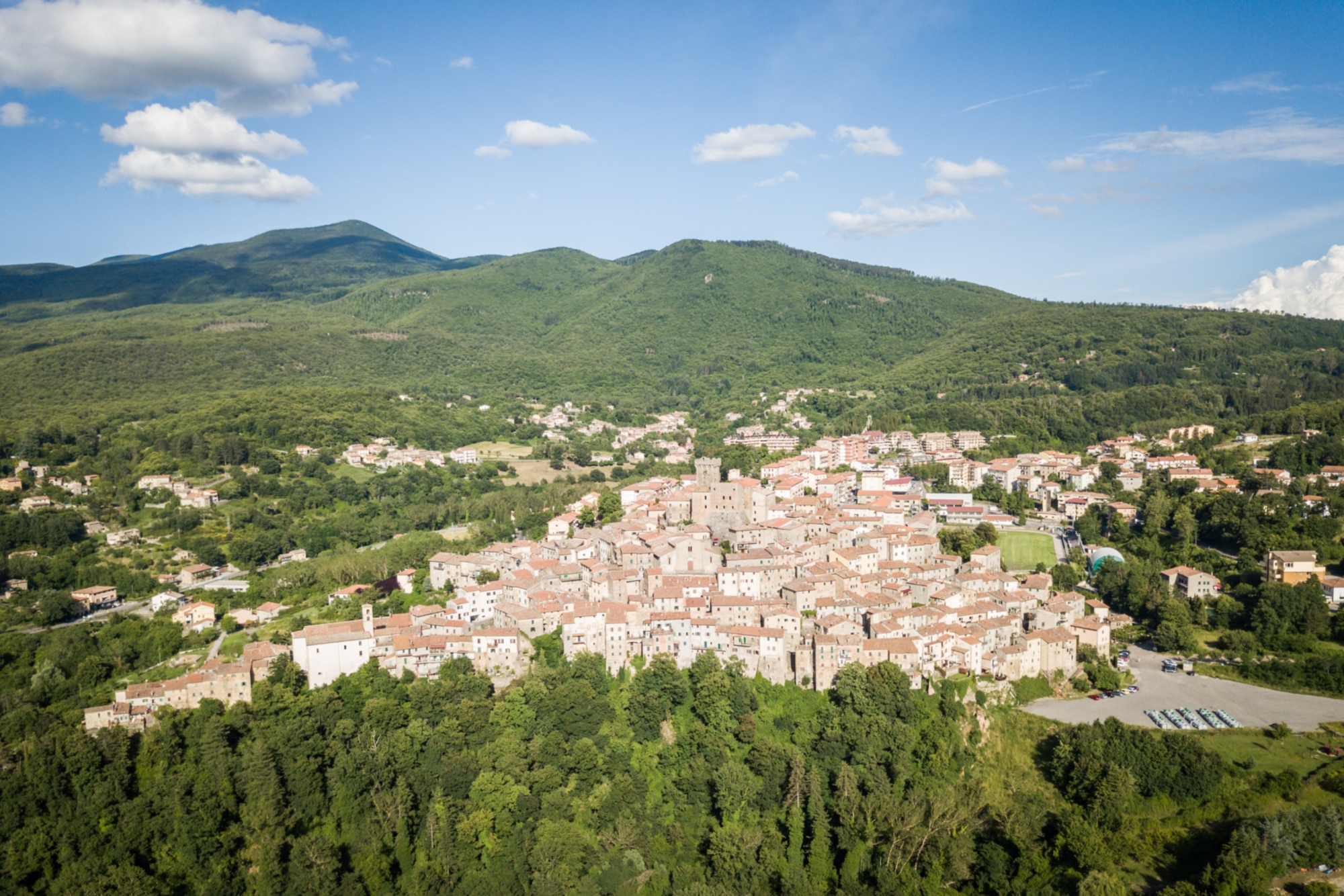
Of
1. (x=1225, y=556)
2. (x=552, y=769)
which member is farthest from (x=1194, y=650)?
(x=552, y=769)

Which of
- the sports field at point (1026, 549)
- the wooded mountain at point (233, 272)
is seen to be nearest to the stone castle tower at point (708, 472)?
the sports field at point (1026, 549)

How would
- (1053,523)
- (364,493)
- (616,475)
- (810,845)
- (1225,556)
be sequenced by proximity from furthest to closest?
1. (616,475)
2. (364,493)
3. (1053,523)
4. (1225,556)
5. (810,845)

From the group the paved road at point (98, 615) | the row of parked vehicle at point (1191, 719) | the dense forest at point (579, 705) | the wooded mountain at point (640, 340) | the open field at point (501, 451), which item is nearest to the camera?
the dense forest at point (579, 705)

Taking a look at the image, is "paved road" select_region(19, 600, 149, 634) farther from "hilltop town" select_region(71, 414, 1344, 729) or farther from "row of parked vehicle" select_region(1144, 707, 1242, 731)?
"row of parked vehicle" select_region(1144, 707, 1242, 731)

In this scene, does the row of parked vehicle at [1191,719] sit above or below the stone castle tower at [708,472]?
below

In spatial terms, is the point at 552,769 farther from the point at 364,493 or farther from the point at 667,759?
the point at 364,493

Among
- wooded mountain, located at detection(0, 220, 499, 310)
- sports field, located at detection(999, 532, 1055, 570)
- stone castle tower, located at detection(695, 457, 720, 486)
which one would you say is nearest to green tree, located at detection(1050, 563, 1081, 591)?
sports field, located at detection(999, 532, 1055, 570)

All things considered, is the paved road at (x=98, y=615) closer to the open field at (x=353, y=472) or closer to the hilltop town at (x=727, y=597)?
the hilltop town at (x=727, y=597)

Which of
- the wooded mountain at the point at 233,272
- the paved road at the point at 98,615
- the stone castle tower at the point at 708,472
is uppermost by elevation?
the wooded mountain at the point at 233,272
